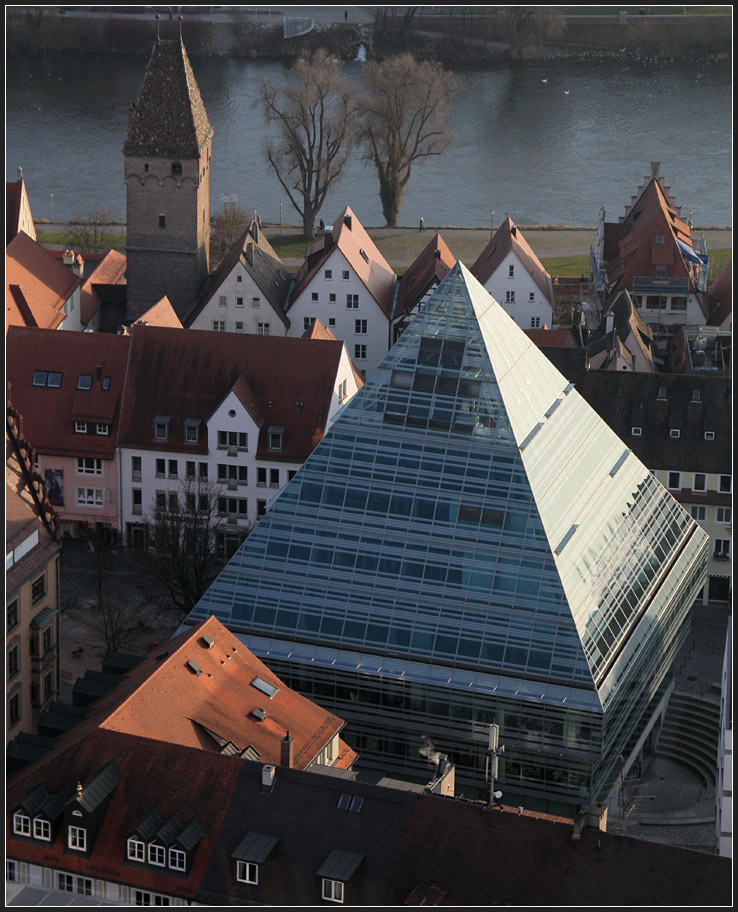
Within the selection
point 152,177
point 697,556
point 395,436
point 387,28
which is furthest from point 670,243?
point 387,28

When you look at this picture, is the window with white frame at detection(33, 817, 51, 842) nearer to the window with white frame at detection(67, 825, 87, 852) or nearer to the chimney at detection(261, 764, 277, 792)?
the window with white frame at detection(67, 825, 87, 852)

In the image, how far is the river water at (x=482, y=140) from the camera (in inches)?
4929

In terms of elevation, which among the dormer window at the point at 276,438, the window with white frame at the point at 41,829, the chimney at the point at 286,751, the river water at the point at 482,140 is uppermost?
the river water at the point at 482,140

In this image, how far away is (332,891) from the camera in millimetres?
46000

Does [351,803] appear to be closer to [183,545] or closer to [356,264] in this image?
[183,545]

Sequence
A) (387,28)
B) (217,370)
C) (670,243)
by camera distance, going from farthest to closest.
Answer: (387,28)
(670,243)
(217,370)

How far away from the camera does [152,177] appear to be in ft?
277

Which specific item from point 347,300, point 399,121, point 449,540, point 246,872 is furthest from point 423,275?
point 246,872

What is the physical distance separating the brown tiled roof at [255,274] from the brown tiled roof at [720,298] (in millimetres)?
18287

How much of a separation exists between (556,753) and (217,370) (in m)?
21.9

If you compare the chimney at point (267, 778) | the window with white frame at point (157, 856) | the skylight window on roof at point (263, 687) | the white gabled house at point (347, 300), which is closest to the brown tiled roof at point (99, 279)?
the white gabled house at point (347, 300)

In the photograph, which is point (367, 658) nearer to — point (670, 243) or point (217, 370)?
point (217, 370)

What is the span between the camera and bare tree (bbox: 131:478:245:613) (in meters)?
66.6

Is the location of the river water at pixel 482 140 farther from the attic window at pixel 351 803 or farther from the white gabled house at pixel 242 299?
the attic window at pixel 351 803
